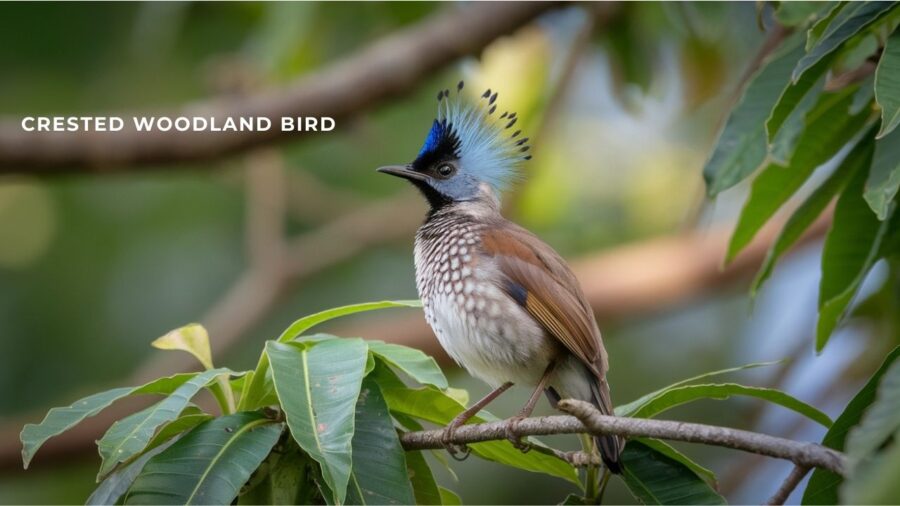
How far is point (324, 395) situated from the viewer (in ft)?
9.17

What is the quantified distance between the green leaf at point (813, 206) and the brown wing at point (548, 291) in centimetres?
53

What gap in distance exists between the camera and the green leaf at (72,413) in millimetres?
2674

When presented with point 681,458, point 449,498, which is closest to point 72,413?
point 449,498

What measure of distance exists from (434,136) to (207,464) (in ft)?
6.44

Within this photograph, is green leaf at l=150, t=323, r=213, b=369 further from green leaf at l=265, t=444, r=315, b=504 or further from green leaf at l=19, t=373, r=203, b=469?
green leaf at l=265, t=444, r=315, b=504

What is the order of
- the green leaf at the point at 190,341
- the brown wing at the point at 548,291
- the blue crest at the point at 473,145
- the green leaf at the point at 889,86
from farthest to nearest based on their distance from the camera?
Result: 1. the blue crest at the point at 473,145
2. the brown wing at the point at 548,291
3. the green leaf at the point at 190,341
4. the green leaf at the point at 889,86

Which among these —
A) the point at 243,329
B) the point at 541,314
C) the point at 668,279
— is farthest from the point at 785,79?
the point at 243,329

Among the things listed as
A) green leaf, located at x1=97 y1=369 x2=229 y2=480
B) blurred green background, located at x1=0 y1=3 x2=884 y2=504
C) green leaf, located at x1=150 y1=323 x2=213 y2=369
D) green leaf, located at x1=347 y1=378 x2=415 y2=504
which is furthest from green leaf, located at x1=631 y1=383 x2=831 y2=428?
blurred green background, located at x1=0 y1=3 x2=884 y2=504

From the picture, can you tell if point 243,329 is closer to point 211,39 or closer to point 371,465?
point 211,39

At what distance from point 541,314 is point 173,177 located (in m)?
6.85

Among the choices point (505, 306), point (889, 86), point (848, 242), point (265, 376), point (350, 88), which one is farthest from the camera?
point (350, 88)

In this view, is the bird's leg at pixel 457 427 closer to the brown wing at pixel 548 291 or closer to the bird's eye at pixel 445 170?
the brown wing at pixel 548 291

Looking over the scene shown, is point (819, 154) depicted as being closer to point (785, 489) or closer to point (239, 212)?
point (785, 489)

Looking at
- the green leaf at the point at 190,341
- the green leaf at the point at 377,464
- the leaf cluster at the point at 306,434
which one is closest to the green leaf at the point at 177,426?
the leaf cluster at the point at 306,434
